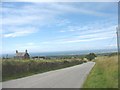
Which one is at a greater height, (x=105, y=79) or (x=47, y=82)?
(x=105, y=79)

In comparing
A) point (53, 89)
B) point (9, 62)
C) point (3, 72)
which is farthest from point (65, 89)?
point (9, 62)

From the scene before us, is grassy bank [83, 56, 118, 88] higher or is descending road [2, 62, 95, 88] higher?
grassy bank [83, 56, 118, 88]

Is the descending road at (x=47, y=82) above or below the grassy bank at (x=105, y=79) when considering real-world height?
below

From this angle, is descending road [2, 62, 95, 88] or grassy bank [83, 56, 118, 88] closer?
grassy bank [83, 56, 118, 88]

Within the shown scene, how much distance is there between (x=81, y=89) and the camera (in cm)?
1573

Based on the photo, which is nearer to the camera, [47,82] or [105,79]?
[105,79]

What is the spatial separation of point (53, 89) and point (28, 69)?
76.8ft

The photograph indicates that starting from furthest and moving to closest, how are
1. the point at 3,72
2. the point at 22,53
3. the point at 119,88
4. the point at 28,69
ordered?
the point at 22,53 < the point at 28,69 < the point at 3,72 < the point at 119,88

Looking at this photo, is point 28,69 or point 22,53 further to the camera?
point 22,53

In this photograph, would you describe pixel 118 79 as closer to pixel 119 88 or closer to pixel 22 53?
pixel 119 88

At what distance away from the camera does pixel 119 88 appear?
15.6m

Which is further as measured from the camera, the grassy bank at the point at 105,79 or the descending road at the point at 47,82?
the descending road at the point at 47,82

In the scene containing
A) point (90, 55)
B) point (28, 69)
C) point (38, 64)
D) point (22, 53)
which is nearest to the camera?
point (28, 69)

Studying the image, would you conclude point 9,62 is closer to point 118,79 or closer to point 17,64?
point 17,64
